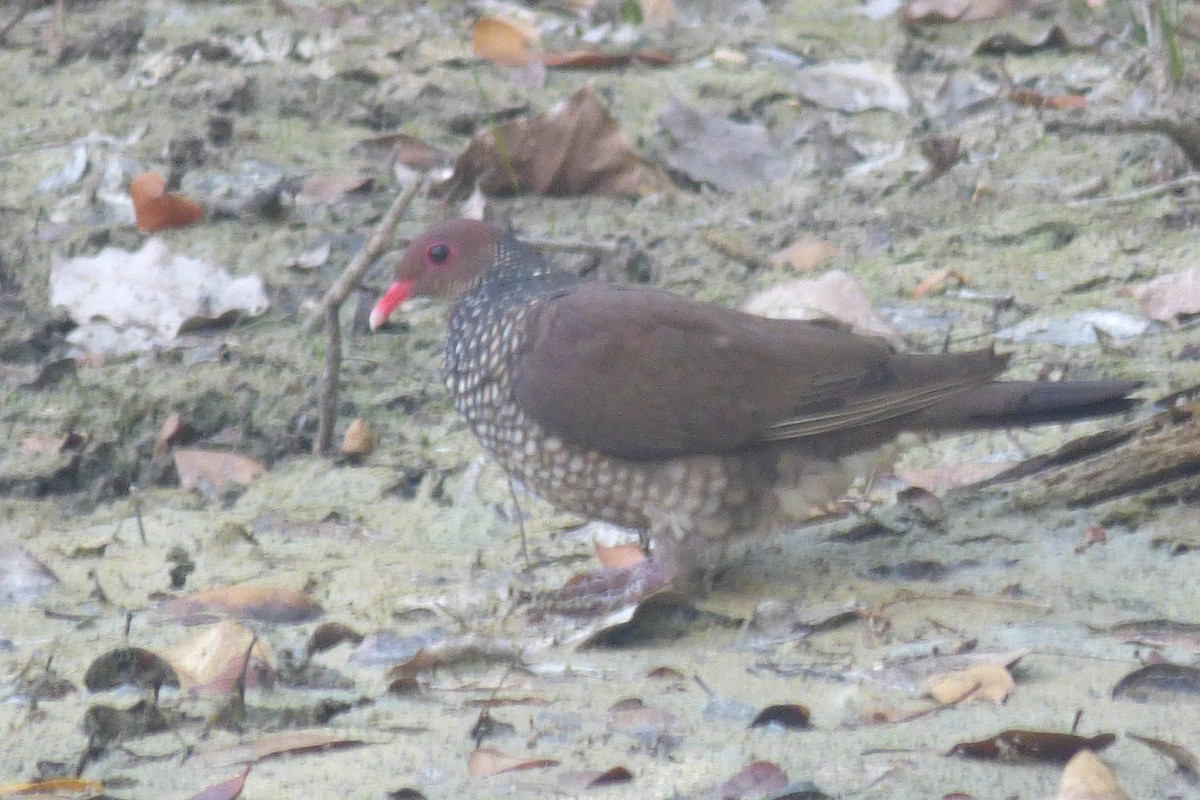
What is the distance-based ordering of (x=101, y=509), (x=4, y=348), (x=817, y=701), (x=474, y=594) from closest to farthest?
(x=817, y=701), (x=474, y=594), (x=101, y=509), (x=4, y=348)

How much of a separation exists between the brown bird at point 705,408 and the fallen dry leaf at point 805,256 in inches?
54.7

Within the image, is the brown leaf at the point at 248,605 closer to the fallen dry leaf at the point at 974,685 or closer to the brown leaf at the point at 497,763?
the brown leaf at the point at 497,763

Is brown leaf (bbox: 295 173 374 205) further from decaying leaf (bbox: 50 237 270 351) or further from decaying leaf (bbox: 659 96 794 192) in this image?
decaying leaf (bbox: 659 96 794 192)

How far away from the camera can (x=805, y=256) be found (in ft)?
16.2

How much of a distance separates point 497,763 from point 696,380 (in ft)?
3.88

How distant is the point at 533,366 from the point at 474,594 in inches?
18.5

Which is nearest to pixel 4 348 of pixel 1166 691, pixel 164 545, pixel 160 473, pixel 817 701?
pixel 160 473

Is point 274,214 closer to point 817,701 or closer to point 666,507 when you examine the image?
point 666,507

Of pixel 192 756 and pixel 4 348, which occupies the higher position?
pixel 192 756

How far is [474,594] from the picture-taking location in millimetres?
3363

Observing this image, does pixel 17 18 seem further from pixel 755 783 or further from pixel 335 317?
pixel 755 783

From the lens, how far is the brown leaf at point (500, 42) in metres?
6.57

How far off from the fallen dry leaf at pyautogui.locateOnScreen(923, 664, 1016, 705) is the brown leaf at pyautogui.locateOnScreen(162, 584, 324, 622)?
4.00 feet

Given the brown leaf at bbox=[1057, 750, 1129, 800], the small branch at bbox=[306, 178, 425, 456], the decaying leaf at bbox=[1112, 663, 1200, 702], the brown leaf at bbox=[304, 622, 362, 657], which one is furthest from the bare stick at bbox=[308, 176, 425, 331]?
the brown leaf at bbox=[1057, 750, 1129, 800]
